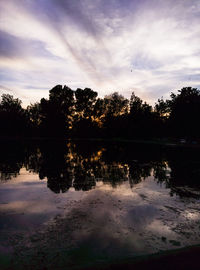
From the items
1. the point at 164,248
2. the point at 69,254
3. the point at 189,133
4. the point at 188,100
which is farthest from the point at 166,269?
the point at 188,100

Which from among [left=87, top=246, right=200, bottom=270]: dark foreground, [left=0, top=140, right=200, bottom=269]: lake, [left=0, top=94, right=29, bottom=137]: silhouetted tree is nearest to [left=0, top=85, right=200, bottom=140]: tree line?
[left=0, top=94, right=29, bottom=137]: silhouetted tree

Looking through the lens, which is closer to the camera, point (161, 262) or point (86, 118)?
point (161, 262)

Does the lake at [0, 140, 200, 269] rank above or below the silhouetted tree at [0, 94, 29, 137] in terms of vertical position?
below

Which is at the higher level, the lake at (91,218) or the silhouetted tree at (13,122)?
the silhouetted tree at (13,122)

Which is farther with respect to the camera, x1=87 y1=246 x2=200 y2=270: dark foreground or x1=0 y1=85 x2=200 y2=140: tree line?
x1=0 y1=85 x2=200 y2=140: tree line

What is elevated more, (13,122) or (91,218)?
(13,122)

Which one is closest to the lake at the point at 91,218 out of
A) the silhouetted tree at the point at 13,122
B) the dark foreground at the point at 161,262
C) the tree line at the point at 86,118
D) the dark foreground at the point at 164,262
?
the dark foreground at the point at 161,262

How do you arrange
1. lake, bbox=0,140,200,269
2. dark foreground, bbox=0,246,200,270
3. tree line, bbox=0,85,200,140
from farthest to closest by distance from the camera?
tree line, bbox=0,85,200,140
lake, bbox=0,140,200,269
dark foreground, bbox=0,246,200,270

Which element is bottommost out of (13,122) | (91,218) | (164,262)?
(91,218)

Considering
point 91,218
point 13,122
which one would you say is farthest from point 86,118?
point 91,218

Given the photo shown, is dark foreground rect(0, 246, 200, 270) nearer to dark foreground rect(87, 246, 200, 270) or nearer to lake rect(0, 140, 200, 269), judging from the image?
dark foreground rect(87, 246, 200, 270)

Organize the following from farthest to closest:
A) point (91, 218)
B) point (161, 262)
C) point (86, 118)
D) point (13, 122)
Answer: point (86, 118), point (13, 122), point (91, 218), point (161, 262)

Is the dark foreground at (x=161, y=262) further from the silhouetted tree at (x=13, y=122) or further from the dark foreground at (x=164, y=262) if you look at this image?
the silhouetted tree at (x=13, y=122)

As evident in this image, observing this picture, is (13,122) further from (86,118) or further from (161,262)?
(161,262)
